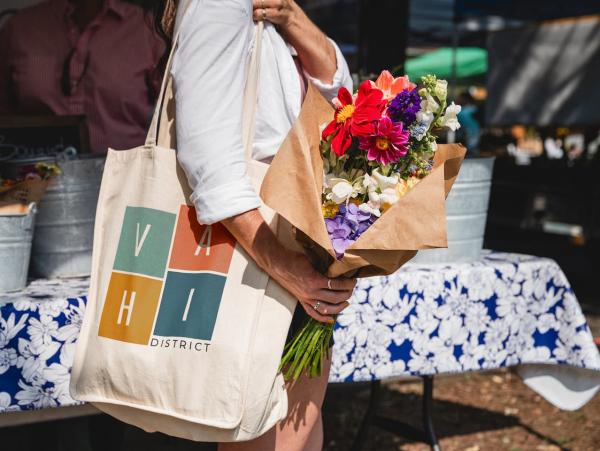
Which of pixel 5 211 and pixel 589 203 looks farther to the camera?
pixel 589 203

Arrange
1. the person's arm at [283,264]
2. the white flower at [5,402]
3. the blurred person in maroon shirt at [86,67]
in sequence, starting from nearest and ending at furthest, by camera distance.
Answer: the person's arm at [283,264], the white flower at [5,402], the blurred person in maroon shirt at [86,67]

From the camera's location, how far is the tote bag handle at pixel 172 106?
1.40 m

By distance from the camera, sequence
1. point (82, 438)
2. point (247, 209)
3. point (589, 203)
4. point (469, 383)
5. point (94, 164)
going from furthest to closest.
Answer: point (589, 203), point (469, 383), point (82, 438), point (94, 164), point (247, 209)

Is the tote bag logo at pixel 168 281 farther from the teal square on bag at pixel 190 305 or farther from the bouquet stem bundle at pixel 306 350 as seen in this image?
the bouquet stem bundle at pixel 306 350

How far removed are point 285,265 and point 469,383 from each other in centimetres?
308

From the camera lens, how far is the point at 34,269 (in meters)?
2.25

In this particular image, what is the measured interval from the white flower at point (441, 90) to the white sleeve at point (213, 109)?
37 cm

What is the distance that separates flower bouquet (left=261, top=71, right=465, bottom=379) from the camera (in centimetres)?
127

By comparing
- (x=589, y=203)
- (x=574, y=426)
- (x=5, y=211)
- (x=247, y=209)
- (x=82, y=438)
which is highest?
(x=247, y=209)

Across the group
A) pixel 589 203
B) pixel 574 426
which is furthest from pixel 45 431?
pixel 589 203

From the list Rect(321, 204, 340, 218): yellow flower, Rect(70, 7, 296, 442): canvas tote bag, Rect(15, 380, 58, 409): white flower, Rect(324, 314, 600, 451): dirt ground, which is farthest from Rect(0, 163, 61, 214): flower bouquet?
Rect(324, 314, 600, 451): dirt ground

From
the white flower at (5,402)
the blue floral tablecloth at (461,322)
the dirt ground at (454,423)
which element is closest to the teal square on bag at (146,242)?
the white flower at (5,402)

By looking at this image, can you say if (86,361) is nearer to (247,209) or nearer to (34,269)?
(247,209)

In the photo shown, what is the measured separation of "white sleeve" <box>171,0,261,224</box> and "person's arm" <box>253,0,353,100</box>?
4.9 inches
